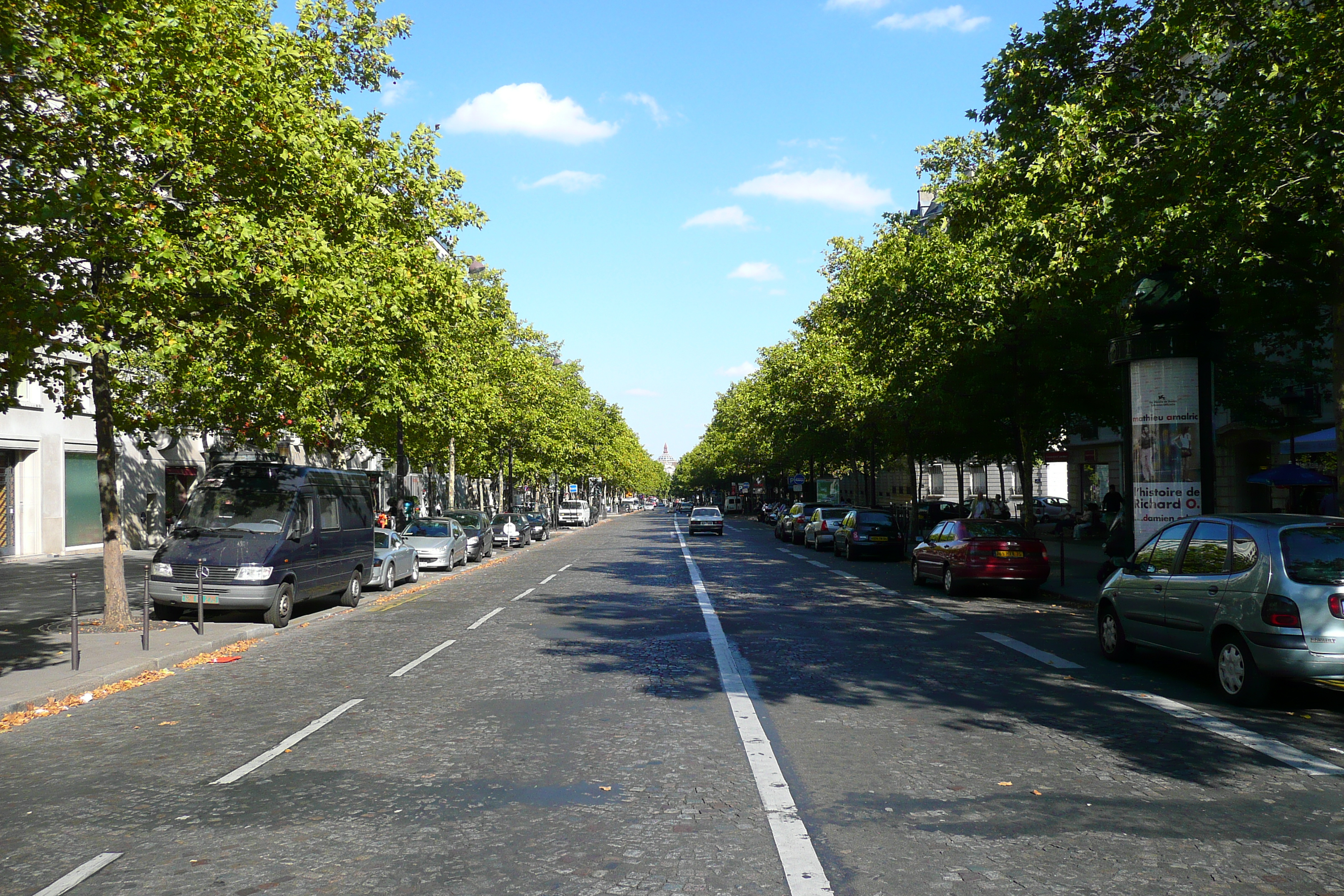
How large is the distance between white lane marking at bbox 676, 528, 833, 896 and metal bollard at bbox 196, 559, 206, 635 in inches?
283

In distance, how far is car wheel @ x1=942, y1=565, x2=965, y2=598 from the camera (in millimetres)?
18625

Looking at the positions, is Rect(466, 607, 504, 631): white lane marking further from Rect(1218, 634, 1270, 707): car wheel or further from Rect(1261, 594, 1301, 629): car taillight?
Rect(1261, 594, 1301, 629): car taillight

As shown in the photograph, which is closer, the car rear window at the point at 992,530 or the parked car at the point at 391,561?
the car rear window at the point at 992,530

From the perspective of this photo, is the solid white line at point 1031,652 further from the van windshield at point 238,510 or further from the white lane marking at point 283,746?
the van windshield at point 238,510

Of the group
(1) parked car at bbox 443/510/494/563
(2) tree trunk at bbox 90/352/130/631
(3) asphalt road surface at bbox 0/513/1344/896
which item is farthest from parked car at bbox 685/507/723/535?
(3) asphalt road surface at bbox 0/513/1344/896

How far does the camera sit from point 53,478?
31.7 meters

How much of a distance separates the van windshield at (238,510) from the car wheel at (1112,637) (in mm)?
11390

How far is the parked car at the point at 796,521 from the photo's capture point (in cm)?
4066

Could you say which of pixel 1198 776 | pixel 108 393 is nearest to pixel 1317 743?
pixel 1198 776

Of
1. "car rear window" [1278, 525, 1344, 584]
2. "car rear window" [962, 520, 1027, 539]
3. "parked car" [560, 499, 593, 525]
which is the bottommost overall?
"parked car" [560, 499, 593, 525]

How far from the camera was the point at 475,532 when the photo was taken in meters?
31.7

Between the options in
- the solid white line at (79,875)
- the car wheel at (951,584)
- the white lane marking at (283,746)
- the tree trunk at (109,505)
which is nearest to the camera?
the solid white line at (79,875)

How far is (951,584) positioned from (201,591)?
12597mm

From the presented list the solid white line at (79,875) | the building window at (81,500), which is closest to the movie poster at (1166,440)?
the solid white line at (79,875)
